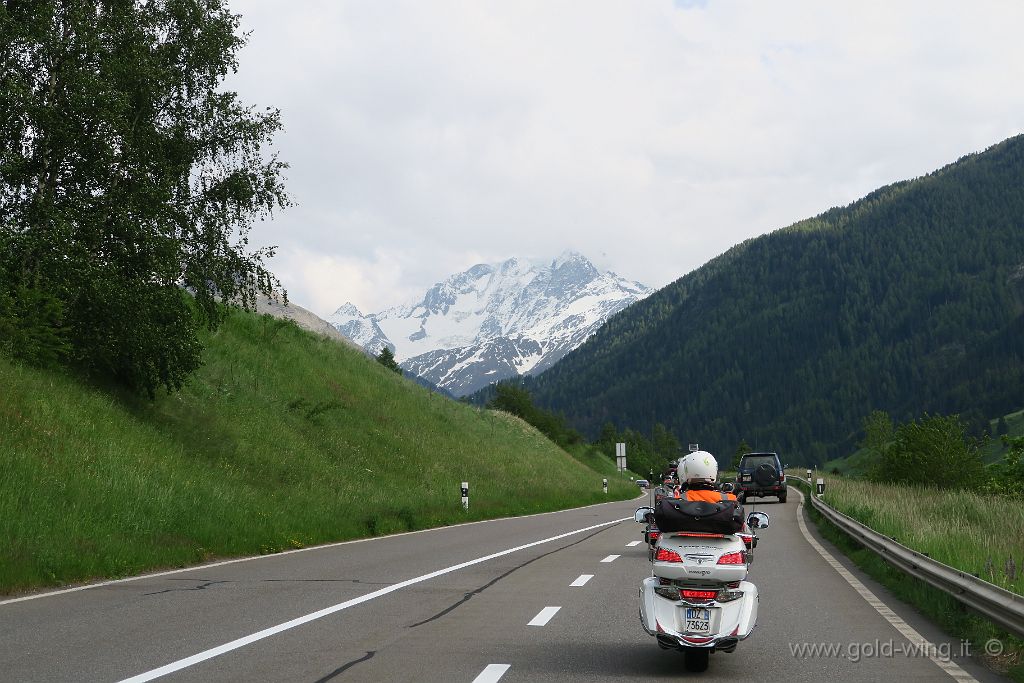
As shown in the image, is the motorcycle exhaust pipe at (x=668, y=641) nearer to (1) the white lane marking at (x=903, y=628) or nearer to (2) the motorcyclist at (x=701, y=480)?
(2) the motorcyclist at (x=701, y=480)

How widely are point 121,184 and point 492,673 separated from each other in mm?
19853

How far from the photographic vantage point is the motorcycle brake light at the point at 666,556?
7172mm

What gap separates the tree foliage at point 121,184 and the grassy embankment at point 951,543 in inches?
616

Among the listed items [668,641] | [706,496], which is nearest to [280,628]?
[668,641]

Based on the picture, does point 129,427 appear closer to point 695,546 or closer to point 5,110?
point 5,110

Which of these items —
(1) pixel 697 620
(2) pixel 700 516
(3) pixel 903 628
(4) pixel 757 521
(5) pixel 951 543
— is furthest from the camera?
(5) pixel 951 543

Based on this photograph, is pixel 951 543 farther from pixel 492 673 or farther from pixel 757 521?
pixel 492 673

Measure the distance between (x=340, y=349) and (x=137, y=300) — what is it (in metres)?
→ 33.7

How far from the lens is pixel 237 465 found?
26984 millimetres

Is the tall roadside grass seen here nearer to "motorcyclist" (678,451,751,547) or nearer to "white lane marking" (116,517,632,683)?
"motorcyclist" (678,451,751,547)

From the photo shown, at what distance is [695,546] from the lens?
23.7ft

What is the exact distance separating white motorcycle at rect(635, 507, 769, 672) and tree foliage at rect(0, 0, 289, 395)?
17339mm

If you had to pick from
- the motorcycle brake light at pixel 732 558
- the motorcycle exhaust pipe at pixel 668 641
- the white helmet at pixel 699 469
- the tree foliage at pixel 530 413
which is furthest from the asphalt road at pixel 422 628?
the tree foliage at pixel 530 413

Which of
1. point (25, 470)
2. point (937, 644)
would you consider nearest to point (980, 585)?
point (937, 644)
